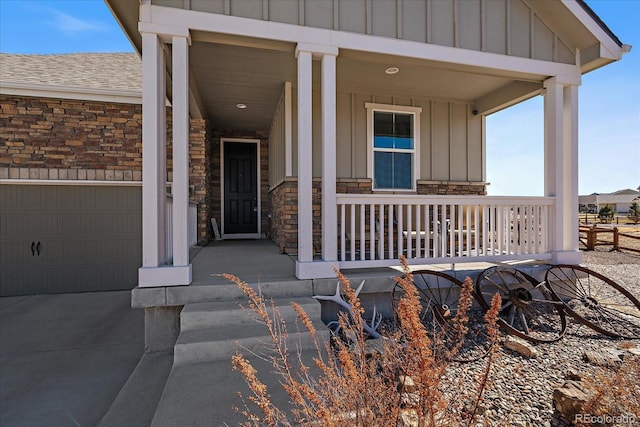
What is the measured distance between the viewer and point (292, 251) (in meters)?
4.91

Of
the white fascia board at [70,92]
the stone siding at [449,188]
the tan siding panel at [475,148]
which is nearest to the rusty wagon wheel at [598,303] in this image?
the stone siding at [449,188]

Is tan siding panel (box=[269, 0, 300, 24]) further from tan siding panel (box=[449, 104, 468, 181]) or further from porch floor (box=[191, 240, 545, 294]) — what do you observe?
tan siding panel (box=[449, 104, 468, 181])

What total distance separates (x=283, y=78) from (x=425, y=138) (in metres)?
2.80

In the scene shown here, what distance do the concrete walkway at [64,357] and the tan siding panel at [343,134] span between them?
3.78 m

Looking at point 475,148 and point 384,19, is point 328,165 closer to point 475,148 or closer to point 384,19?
point 384,19

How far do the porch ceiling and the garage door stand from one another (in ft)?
7.93

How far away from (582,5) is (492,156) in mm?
2694

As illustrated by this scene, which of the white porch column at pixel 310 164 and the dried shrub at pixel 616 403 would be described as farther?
the white porch column at pixel 310 164

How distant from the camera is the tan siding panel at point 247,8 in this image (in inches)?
125

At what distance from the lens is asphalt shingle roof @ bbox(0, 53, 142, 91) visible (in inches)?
Answer: 216

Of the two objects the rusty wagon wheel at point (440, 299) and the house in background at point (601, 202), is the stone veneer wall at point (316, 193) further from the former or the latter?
the house in background at point (601, 202)

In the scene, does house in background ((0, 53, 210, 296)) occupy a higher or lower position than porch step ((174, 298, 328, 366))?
higher

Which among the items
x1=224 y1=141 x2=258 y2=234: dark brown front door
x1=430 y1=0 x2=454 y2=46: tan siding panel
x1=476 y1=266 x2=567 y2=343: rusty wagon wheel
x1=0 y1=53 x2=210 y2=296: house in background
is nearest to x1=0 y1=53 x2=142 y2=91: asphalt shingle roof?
x1=0 y1=53 x2=210 y2=296: house in background

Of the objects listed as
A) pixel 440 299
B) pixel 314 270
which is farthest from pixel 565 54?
pixel 314 270
